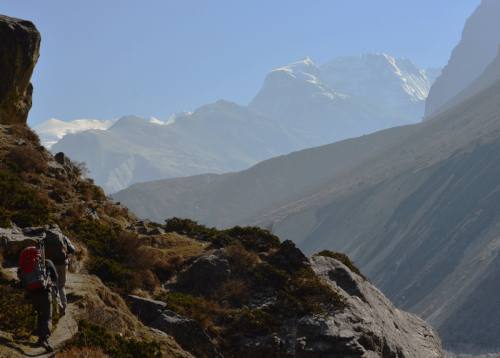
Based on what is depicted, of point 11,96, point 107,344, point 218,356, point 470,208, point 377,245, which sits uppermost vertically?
point 11,96

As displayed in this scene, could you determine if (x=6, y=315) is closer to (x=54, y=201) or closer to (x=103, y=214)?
(x=54, y=201)

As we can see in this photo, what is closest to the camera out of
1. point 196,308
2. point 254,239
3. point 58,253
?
point 58,253

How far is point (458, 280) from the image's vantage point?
135m

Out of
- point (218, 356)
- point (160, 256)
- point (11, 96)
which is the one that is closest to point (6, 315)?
point (218, 356)

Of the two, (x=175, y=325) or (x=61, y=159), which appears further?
(x=61, y=159)

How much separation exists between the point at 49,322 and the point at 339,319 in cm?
922

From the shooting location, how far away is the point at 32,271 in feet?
43.8

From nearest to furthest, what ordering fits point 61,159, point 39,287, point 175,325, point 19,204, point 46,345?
point 46,345
point 39,287
point 175,325
point 19,204
point 61,159

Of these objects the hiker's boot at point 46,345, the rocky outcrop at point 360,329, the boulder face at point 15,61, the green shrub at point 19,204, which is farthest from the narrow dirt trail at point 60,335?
the boulder face at point 15,61

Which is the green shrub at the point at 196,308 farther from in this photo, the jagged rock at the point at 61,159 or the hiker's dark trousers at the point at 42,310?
the jagged rock at the point at 61,159

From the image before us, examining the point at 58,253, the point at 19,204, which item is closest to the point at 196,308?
the point at 58,253

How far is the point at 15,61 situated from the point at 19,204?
1044cm

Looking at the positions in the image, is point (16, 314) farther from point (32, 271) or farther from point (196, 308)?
point (196, 308)

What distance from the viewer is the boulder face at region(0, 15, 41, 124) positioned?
94.8 feet
